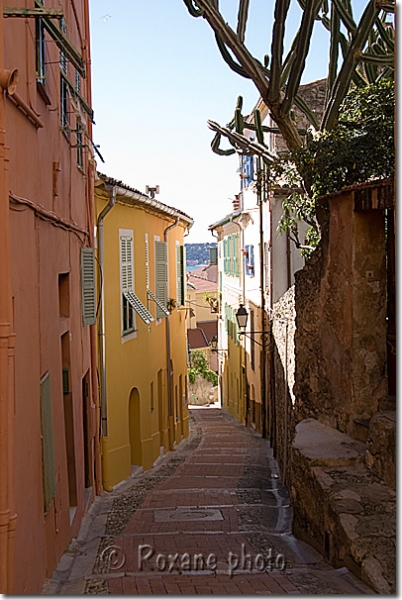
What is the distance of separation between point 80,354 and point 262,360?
1056cm

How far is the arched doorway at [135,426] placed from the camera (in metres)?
15.7

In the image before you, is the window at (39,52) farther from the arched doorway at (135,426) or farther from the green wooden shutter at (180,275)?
the green wooden shutter at (180,275)

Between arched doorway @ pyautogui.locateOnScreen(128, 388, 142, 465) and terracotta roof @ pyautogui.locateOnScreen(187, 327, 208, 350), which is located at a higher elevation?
arched doorway @ pyautogui.locateOnScreen(128, 388, 142, 465)

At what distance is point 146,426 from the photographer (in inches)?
646

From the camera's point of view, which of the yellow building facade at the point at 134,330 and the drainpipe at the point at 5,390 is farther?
the yellow building facade at the point at 134,330

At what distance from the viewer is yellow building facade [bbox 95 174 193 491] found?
13.2 meters

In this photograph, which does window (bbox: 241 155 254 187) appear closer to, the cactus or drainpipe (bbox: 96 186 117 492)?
drainpipe (bbox: 96 186 117 492)

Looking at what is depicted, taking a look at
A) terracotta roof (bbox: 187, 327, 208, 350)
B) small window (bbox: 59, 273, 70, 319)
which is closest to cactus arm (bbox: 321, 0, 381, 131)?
small window (bbox: 59, 273, 70, 319)

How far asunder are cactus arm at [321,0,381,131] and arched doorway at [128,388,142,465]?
7.36 m

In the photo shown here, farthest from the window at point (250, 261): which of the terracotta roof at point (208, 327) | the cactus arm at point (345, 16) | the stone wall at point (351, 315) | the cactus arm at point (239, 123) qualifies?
the terracotta roof at point (208, 327)

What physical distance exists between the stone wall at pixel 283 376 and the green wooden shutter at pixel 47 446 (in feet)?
18.9

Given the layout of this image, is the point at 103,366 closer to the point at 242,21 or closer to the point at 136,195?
the point at 136,195

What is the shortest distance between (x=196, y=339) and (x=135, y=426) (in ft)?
108

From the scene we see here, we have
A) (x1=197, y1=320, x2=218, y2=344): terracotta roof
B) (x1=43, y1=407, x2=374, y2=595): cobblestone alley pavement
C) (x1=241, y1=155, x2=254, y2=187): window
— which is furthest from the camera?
(x1=197, y1=320, x2=218, y2=344): terracotta roof
